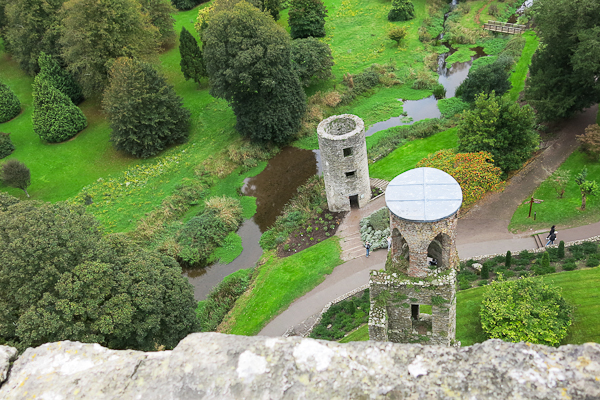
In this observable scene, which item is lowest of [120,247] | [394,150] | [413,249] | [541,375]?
[394,150]

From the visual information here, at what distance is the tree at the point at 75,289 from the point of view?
1859 cm

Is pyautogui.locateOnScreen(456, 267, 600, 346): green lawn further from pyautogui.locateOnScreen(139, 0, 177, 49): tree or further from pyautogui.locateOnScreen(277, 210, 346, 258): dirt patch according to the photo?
pyautogui.locateOnScreen(139, 0, 177, 49): tree

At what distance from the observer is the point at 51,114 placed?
148ft

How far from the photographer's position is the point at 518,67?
46.2 m

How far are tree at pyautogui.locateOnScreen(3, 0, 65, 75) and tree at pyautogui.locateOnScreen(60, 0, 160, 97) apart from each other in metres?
3.63

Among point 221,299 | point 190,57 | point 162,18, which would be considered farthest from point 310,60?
point 221,299

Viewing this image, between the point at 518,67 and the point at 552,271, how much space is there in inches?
1192

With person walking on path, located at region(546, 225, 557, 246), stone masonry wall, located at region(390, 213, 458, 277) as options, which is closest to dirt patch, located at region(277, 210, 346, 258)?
person walking on path, located at region(546, 225, 557, 246)

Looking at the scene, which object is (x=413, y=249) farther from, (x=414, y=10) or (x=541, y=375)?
(x=414, y=10)

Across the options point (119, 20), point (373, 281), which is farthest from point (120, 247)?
point (119, 20)

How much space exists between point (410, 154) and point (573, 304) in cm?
1935

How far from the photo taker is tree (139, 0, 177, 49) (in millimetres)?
55706

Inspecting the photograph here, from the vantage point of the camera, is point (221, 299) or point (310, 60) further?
point (310, 60)

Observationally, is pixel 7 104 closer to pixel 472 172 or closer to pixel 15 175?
pixel 15 175
